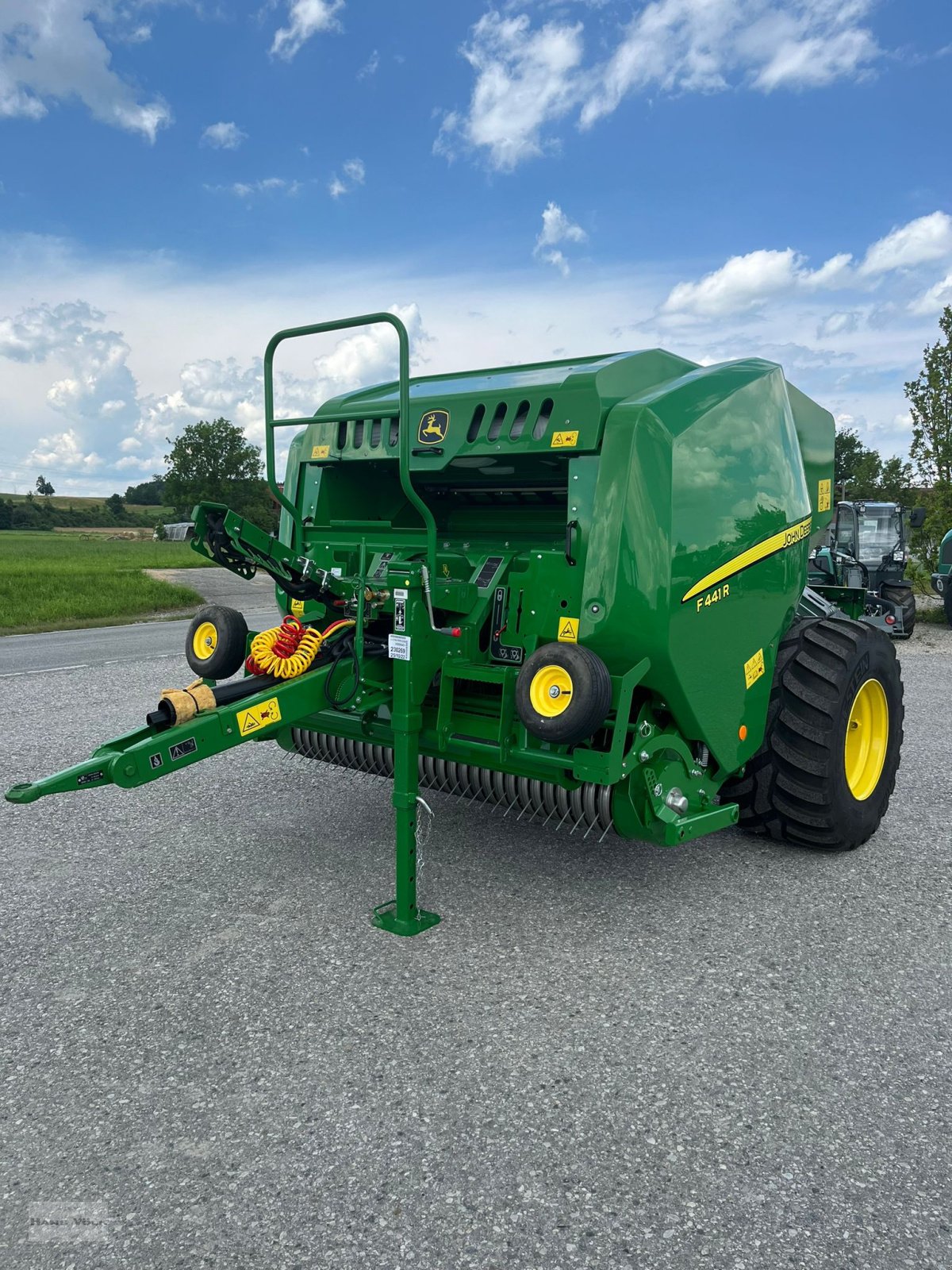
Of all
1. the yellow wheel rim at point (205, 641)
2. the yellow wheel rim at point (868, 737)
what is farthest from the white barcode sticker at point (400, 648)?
the yellow wheel rim at point (868, 737)

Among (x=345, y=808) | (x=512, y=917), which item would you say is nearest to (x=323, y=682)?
(x=512, y=917)

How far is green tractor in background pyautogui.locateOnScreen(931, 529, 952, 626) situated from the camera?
14406mm

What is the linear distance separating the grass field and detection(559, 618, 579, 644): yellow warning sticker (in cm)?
1216

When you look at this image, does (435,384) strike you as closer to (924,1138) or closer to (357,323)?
(357,323)

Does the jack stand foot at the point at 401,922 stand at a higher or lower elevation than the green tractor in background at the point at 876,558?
lower

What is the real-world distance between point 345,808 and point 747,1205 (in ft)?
9.89

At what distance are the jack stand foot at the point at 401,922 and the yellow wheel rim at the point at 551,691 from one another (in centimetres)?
92

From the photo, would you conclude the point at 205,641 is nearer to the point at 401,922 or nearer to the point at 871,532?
the point at 401,922

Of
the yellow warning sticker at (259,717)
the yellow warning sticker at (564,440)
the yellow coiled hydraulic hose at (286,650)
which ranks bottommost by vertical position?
the yellow warning sticker at (259,717)

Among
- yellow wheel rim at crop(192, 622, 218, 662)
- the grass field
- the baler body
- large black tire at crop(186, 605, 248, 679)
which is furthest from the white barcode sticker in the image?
the grass field

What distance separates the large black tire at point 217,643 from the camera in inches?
159

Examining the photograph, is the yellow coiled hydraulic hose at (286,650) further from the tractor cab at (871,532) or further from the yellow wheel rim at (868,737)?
the tractor cab at (871,532)

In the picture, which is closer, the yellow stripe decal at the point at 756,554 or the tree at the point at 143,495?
the yellow stripe decal at the point at 756,554

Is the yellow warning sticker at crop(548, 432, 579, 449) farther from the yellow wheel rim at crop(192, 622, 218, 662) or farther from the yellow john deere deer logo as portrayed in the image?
the yellow wheel rim at crop(192, 622, 218, 662)
